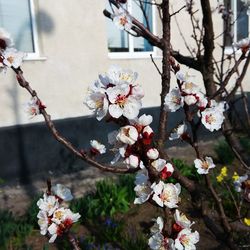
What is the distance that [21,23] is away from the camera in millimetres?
5281

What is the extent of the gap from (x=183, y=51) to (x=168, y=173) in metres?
6.14

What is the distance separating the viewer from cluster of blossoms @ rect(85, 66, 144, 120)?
97 cm

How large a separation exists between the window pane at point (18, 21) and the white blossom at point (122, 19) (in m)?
3.60

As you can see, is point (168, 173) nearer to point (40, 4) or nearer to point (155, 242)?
point (155, 242)

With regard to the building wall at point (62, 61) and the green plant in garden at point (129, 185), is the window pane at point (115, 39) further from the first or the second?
the green plant in garden at point (129, 185)

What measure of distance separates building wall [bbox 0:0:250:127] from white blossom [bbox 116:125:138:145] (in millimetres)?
4301

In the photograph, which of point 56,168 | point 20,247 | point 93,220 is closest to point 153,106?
point 56,168

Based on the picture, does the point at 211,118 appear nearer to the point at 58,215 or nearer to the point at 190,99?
the point at 190,99

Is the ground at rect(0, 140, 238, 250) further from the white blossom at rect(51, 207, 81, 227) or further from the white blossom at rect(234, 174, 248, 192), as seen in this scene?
the white blossom at rect(51, 207, 81, 227)

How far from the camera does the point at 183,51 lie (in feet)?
23.0

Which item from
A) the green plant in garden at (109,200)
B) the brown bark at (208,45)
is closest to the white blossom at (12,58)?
the brown bark at (208,45)

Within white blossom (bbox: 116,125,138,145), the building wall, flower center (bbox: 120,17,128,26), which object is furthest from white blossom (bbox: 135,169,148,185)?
the building wall

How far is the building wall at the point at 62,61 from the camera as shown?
5.12 metres

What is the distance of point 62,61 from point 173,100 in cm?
445
